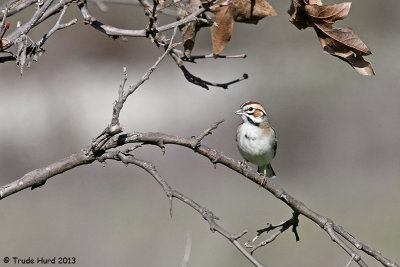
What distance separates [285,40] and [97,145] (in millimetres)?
13374

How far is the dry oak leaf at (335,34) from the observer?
3268 millimetres

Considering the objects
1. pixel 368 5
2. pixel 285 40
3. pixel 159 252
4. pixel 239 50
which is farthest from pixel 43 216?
pixel 368 5

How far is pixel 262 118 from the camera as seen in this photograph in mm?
5797

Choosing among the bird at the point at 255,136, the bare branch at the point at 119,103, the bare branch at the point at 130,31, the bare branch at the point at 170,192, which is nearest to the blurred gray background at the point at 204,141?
the bird at the point at 255,136

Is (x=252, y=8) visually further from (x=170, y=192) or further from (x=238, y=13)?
(x=170, y=192)

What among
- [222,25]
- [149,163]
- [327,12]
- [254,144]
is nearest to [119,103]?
[149,163]

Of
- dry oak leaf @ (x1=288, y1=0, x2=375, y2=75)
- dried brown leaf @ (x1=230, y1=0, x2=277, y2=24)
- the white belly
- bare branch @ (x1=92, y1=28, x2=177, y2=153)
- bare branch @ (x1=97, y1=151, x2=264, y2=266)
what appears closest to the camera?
bare branch @ (x1=92, y1=28, x2=177, y2=153)

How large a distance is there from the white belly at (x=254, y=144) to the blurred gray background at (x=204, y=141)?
490 cm

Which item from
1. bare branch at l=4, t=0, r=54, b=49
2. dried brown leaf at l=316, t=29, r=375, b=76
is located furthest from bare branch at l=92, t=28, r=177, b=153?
dried brown leaf at l=316, t=29, r=375, b=76

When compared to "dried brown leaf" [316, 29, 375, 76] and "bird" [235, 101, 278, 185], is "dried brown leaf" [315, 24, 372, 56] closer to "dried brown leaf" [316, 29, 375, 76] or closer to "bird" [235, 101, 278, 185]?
"dried brown leaf" [316, 29, 375, 76]

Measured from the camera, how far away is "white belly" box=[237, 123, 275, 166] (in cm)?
564

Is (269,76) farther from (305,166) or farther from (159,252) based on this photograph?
(159,252)

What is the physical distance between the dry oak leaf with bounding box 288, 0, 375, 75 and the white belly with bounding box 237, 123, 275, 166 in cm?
233

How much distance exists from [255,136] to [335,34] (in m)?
2.42
